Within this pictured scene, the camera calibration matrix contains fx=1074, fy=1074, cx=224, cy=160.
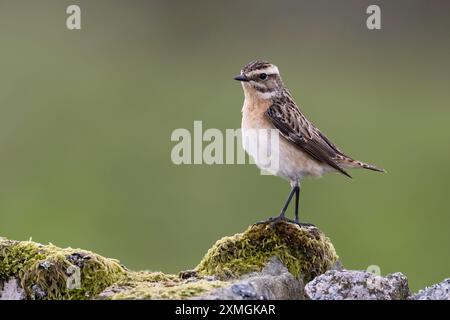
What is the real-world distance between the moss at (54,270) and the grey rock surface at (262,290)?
1269mm

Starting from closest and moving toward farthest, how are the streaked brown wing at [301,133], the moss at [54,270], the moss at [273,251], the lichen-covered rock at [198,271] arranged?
the lichen-covered rock at [198,271] → the moss at [54,270] → the moss at [273,251] → the streaked brown wing at [301,133]

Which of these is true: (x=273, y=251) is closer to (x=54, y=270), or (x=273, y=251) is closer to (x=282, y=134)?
(x=54, y=270)

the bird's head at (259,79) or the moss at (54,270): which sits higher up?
the bird's head at (259,79)

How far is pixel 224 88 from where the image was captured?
27719 millimetres

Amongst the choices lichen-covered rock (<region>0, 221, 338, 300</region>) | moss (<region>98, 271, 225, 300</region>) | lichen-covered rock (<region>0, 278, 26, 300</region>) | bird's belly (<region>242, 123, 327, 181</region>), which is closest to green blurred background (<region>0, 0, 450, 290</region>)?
bird's belly (<region>242, 123, 327, 181</region>)

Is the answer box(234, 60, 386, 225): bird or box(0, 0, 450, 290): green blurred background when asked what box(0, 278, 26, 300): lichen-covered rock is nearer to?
box(234, 60, 386, 225): bird

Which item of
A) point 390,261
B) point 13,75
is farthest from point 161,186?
point 13,75

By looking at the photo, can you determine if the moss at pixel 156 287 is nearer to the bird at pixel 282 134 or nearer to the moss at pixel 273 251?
the moss at pixel 273 251

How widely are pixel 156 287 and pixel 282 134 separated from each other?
392 centimetres

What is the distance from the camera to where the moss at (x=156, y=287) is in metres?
7.72

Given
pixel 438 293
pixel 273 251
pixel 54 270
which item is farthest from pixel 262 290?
pixel 273 251

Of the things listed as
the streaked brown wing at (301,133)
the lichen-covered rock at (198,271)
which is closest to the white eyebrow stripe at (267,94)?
the streaked brown wing at (301,133)

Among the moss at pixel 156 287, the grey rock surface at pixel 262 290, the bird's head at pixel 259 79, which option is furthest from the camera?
the bird's head at pixel 259 79

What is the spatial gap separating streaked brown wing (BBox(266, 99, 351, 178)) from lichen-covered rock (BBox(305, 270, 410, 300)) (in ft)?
10.6
